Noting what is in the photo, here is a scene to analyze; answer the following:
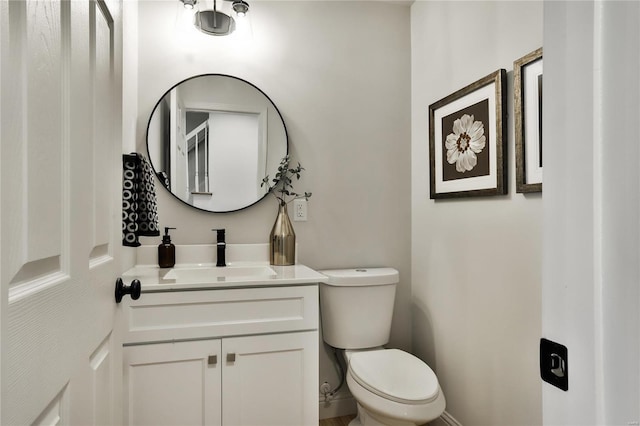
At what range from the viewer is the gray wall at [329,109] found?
1.94 meters

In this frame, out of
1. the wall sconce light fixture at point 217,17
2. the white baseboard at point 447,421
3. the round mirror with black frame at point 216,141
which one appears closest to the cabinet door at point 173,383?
the round mirror with black frame at point 216,141

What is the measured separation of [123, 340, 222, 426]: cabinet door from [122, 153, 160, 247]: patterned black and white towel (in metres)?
0.47

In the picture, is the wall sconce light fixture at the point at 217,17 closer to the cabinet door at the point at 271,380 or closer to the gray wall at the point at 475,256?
the gray wall at the point at 475,256

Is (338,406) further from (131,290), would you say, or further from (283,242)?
(131,290)

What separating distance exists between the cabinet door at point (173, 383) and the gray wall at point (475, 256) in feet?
3.73

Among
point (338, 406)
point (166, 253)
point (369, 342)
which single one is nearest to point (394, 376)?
point (369, 342)

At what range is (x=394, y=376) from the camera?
65.8 inches

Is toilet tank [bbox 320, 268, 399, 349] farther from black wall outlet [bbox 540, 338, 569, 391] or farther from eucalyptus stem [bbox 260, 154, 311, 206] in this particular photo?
black wall outlet [bbox 540, 338, 569, 391]

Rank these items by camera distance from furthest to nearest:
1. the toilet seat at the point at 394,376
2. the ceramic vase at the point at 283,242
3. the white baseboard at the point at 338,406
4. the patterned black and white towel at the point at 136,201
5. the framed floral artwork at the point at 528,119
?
the white baseboard at the point at 338,406, the ceramic vase at the point at 283,242, the toilet seat at the point at 394,376, the framed floral artwork at the point at 528,119, the patterned black and white towel at the point at 136,201

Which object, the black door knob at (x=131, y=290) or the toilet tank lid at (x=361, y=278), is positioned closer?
the black door knob at (x=131, y=290)

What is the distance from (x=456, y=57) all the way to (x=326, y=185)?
0.93 m

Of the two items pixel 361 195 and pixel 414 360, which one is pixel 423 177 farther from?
pixel 414 360

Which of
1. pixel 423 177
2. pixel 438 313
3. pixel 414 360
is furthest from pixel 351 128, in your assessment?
pixel 414 360

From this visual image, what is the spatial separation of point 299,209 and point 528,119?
1176mm
